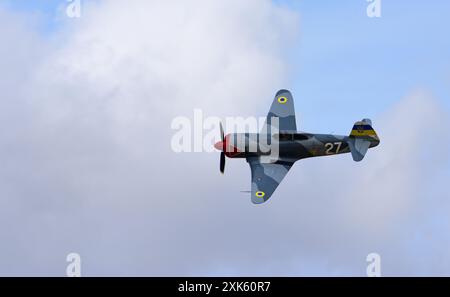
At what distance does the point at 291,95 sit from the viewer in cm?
6059

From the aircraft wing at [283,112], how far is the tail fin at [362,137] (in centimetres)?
411

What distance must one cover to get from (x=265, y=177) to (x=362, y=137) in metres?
7.06

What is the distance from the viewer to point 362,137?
56.8m

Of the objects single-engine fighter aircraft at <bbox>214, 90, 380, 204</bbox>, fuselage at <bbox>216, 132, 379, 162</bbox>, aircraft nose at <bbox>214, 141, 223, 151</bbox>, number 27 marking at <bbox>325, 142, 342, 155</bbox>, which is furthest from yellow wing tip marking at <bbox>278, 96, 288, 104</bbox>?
aircraft nose at <bbox>214, 141, 223, 151</bbox>

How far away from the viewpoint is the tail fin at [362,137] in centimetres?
5659

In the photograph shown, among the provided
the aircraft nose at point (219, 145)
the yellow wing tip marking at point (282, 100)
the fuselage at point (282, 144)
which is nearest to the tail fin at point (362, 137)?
the fuselage at point (282, 144)

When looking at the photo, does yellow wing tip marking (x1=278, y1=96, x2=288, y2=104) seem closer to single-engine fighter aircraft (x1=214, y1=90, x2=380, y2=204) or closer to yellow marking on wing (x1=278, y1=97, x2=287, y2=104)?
yellow marking on wing (x1=278, y1=97, x2=287, y2=104)

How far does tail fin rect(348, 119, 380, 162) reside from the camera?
5659 centimetres

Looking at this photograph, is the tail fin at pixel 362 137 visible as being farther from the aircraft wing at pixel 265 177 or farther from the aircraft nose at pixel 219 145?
the aircraft nose at pixel 219 145

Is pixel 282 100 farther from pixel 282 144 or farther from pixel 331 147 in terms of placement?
pixel 331 147
